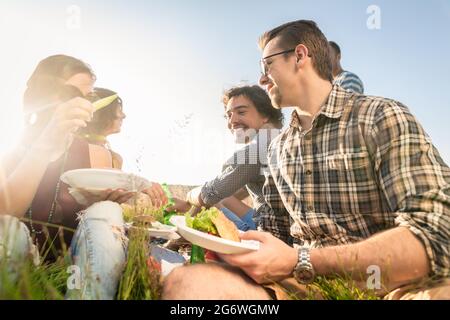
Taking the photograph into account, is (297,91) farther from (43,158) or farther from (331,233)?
(43,158)

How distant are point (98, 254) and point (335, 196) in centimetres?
142

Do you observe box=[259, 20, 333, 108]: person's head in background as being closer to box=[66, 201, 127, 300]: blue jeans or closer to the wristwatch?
the wristwatch

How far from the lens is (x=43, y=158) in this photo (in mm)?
2189

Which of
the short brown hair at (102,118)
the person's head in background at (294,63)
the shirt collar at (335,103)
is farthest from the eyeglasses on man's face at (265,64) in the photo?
the short brown hair at (102,118)

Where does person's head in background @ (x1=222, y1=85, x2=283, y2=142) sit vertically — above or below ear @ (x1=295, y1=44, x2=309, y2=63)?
below

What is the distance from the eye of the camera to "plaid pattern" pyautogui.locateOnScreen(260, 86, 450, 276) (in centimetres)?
188

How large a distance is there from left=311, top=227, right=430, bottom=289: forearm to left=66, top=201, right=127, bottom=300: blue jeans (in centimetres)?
99

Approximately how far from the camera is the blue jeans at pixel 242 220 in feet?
14.6

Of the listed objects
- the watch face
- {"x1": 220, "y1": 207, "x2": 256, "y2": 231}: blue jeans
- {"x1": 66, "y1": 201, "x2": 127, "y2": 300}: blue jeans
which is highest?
{"x1": 66, "y1": 201, "x2": 127, "y2": 300}: blue jeans

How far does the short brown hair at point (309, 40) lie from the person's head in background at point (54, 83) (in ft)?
5.48

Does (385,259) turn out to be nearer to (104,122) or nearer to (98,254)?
(98,254)

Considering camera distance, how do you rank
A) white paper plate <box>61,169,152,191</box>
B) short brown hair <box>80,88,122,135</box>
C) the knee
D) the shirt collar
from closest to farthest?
1. the knee
2. white paper plate <box>61,169,152,191</box>
3. the shirt collar
4. short brown hair <box>80,88,122,135</box>

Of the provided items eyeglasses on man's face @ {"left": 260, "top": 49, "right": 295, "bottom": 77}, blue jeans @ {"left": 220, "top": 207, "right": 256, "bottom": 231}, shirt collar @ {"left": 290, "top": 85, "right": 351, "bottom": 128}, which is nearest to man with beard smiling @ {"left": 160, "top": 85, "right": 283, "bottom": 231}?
blue jeans @ {"left": 220, "top": 207, "right": 256, "bottom": 231}
